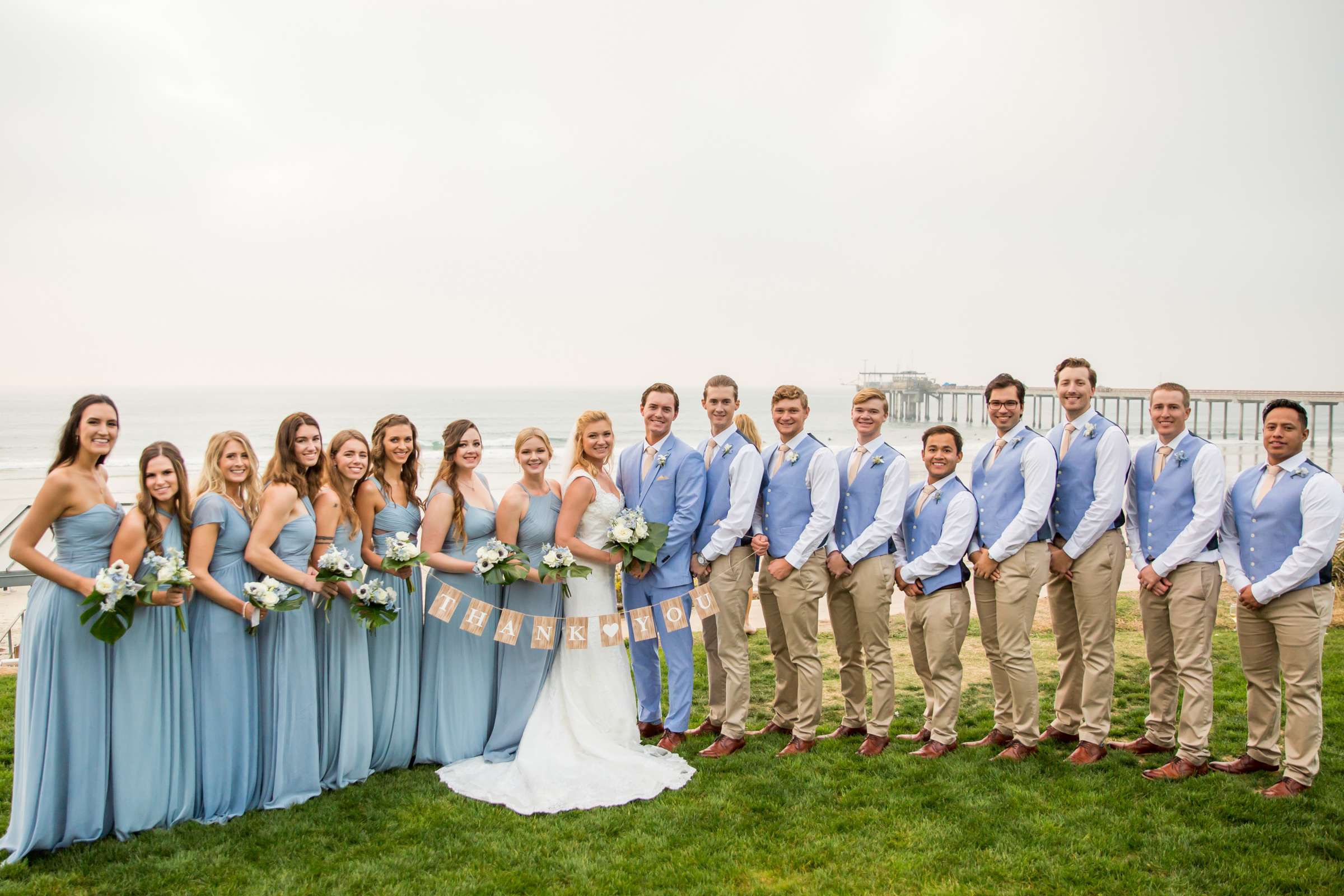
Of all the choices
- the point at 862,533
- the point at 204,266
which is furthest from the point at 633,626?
the point at 204,266

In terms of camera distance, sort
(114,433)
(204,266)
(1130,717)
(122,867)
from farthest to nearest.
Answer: (204,266) → (1130,717) → (114,433) → (122,867)

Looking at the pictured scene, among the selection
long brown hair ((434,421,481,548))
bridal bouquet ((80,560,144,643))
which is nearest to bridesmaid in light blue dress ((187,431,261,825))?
bridal bouquet ((80,560,144,643))

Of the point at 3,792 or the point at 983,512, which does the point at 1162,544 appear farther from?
the point at 3,792

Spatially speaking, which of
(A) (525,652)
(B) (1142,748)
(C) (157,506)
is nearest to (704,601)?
(A) (525,652)

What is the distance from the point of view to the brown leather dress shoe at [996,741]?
6.37 metres

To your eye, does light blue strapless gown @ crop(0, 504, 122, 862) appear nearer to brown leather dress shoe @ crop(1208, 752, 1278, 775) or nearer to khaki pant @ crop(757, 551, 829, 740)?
khaki pant @ crop(757, 551, 829, 740)

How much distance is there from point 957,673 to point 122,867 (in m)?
5.10

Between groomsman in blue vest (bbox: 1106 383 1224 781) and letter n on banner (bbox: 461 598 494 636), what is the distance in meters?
4.32

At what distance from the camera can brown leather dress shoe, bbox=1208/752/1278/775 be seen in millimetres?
5711

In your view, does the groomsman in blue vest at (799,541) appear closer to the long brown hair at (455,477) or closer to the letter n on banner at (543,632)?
the letter n on banner at (543,632)

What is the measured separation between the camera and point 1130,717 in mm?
7172

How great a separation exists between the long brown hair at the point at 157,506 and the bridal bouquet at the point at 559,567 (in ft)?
7.00

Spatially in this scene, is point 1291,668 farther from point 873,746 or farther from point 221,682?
point 221,682

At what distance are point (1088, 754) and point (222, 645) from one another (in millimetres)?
5574
